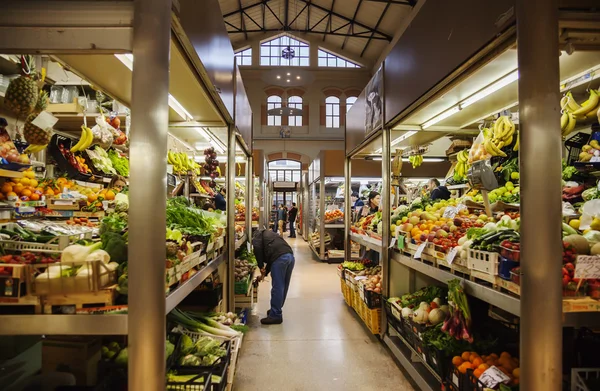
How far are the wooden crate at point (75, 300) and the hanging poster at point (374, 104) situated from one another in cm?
336

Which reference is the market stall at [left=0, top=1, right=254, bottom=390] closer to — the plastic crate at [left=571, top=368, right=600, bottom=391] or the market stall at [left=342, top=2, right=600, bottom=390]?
the market stall at [left=342, top=2, right=600, bottom=390]

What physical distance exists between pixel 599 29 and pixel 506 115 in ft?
6.02

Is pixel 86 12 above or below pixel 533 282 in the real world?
above

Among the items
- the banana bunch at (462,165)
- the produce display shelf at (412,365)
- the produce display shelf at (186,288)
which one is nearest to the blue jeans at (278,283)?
the produce display shelf at (412,365)

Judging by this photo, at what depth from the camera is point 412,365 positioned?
3.13 m

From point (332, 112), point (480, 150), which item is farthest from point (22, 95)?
point (332, 112)

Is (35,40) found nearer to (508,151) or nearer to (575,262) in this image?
(575,262)

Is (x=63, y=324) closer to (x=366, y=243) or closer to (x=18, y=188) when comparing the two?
(x=18, y=188)

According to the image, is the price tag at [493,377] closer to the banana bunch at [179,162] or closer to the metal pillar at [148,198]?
the metal pillar at [148,198]

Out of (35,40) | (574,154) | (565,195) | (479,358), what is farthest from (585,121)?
(35,40)

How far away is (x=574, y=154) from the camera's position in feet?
11.2

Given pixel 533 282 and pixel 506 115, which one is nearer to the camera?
pixel 533 282

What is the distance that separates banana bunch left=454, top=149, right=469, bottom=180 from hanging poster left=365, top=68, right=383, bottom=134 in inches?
46.8

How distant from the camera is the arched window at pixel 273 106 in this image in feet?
65.1
